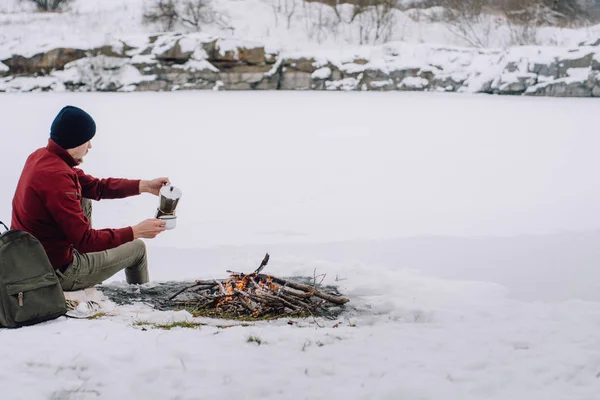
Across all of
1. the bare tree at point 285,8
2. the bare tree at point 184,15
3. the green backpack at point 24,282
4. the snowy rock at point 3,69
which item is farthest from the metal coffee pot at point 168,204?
the bare tree at point 285,8

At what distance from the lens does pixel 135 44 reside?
14797 mm

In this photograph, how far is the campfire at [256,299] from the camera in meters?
3.09

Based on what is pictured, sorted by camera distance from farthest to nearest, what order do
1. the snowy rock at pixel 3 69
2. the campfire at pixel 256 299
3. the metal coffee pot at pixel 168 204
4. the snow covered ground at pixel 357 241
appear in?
the snowy rock at pixel 3 69
the campfire at pixel 256 299
the metal coffee pot at pixel 168 204
the snow covered ground at pixel 357 241

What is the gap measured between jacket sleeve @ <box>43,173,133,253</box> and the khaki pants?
0.29 m

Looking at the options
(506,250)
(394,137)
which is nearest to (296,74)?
(394,137)

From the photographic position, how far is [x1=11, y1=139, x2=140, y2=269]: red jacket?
271 cm

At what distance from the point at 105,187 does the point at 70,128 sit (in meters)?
0.66

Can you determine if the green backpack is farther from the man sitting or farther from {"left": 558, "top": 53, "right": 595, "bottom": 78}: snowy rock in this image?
{"left": 558, "top": 53, "right": 595, "bottom": 78}: snowy rock

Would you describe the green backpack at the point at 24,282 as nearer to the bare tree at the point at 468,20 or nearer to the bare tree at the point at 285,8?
the bare tree at the point at 285,8

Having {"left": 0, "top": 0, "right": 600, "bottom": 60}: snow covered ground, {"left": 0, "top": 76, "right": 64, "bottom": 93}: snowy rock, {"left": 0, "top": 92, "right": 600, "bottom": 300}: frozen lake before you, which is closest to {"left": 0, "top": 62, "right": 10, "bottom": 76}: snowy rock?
{"left": 0, "top": 76, "right": 64, "bottom": 93}: snowy rock

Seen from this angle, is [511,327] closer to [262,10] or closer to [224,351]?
[224,351]

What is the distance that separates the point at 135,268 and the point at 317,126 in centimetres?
701

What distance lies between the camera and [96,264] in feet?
10.2

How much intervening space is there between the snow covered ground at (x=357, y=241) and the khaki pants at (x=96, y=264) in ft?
0.72
